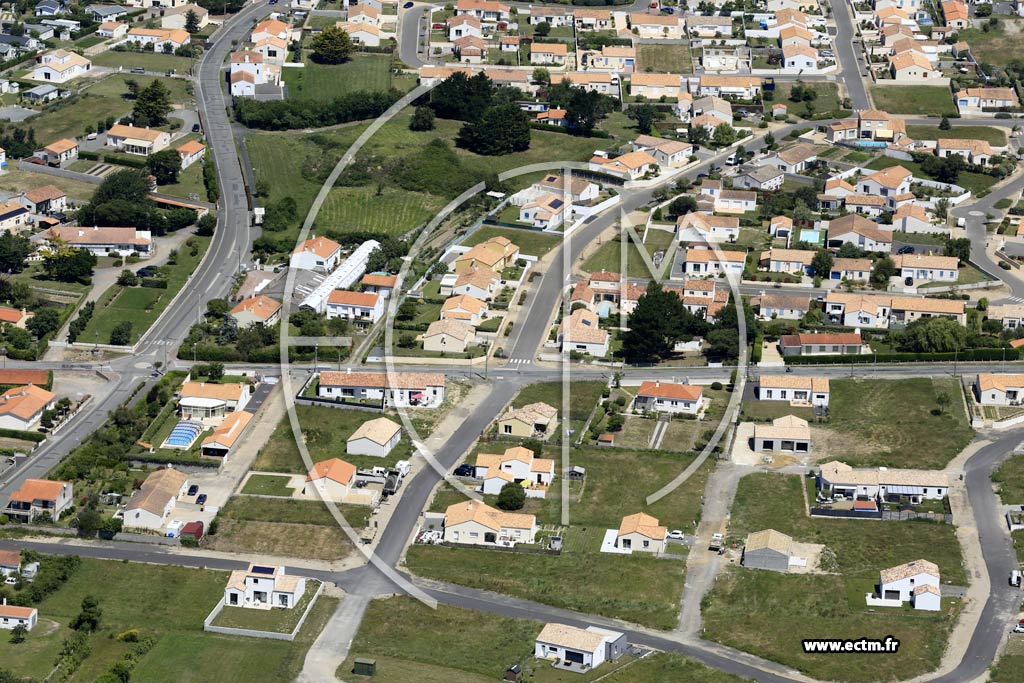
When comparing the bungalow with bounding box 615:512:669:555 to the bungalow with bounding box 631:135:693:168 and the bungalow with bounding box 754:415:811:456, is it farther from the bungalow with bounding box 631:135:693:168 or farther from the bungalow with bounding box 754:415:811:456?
the bungalow with bounding box 631:135:693:168

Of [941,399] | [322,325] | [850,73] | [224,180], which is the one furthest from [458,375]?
Result: [850,73]

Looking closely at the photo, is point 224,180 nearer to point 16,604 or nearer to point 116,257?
point 116,257

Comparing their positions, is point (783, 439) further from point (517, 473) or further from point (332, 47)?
point (332, 47)

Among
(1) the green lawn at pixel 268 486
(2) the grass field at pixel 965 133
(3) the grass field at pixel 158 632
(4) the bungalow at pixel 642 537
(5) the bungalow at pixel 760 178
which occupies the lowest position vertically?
(3) the grass field at pixel 158 632

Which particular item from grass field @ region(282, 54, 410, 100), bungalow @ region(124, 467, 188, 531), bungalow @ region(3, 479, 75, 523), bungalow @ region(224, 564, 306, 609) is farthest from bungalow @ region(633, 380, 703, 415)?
grass field @ region(282, 54, 410, 100)

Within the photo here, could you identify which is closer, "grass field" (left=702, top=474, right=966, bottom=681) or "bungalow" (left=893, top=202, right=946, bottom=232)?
"grass field" (left=702, top=474, right=966, bottom=681)

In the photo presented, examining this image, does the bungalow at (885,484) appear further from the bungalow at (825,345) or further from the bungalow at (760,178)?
the bungalow at (760,178)

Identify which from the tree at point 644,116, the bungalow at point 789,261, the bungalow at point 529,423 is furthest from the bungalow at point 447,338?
the tree at point 644,116
